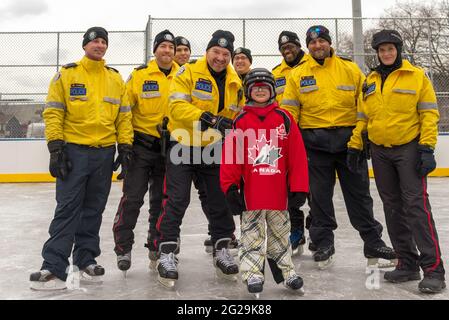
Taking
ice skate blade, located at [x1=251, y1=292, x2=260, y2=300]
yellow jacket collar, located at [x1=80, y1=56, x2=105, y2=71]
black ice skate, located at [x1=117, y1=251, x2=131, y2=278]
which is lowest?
ice skate blade, located at [x1=251, y1=292, x2=260, y2=300]

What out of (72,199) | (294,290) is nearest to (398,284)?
(294,290)

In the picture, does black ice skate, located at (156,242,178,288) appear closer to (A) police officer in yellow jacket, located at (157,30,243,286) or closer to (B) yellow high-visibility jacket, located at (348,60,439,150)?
(A) police officer in yellow jacket, located at (157,30,243,286)

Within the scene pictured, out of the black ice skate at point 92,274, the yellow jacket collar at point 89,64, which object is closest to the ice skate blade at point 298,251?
the black ice skate at point 92,274

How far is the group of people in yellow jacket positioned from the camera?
119 inches

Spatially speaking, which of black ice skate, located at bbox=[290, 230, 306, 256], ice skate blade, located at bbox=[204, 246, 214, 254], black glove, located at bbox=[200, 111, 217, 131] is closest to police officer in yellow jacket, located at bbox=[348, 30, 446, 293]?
black ice skate, located at bbox=[290, 230, 306, 256]

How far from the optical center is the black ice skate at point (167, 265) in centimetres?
299

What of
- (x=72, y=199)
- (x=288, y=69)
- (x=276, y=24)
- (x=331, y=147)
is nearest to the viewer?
(x=72, y=199)

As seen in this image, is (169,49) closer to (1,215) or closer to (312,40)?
(312,40)

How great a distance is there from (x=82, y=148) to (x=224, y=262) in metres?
1.40

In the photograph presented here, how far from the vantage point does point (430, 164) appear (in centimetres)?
290

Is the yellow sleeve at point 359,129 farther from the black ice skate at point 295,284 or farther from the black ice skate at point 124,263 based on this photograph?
the black ice skate at point 124,263

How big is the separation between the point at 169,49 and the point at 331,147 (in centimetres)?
162

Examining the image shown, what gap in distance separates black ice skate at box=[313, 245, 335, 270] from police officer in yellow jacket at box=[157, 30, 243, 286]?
774 millimetres

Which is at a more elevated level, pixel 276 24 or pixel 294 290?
pixel 276 24
